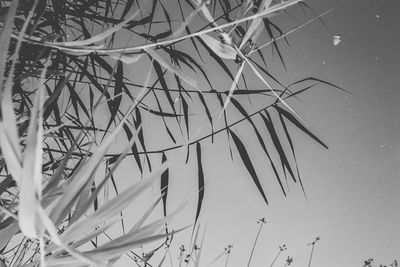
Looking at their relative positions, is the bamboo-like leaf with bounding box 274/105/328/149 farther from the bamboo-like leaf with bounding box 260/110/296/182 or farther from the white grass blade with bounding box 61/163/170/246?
the white grass blade with bounding box 61/163/170/246

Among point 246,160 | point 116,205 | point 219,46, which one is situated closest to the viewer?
point 116,205

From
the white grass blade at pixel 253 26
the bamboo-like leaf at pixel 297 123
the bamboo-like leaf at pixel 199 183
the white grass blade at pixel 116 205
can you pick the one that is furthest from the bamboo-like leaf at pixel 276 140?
the white grass blade at pixel 116 205

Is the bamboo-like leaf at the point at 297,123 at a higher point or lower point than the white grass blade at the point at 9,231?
higher

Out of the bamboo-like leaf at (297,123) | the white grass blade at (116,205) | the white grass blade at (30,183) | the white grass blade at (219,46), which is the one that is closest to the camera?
the white grass blade at (30,183)

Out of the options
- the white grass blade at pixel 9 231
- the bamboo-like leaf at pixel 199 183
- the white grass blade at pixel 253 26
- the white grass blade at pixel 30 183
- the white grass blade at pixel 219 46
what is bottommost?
the white grass blade at pixel 9 231

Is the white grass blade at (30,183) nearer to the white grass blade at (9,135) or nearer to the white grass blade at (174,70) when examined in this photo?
the white grass blade at (9,135)

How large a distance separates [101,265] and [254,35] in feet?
1.72

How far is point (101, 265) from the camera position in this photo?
0.38 metres

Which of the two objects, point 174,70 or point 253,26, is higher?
point 253,26

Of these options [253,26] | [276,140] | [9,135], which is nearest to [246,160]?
[276,140]

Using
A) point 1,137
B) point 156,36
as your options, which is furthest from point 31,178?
point 156,36

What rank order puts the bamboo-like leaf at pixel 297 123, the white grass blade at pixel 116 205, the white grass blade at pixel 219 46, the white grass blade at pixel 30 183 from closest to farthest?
1. the white grass blade at pixel 30 183
2. the white grass blade at pixel 116 205
3. the white grass blade at pixel 219 46
4. the bamboo-like leaf at pixel 297 123

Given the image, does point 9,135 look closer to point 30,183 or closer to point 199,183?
point 30,183

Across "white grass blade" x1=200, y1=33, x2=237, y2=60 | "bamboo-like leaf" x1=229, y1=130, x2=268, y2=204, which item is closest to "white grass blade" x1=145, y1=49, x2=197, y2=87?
"white grass blade" x1=200, y1=33, x2=237, y2=60
